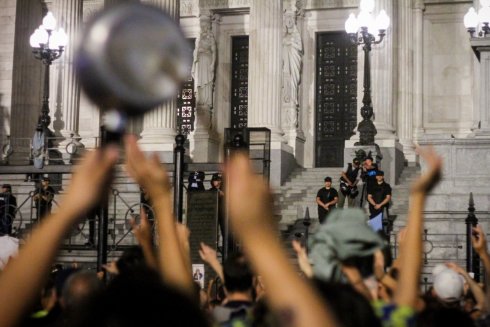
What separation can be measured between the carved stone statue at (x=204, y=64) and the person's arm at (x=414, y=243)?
31517 millimetres

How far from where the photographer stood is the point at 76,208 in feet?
9.59

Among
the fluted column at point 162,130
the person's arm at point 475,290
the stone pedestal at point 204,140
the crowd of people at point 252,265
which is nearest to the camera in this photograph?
the crowd of people at point 252,265

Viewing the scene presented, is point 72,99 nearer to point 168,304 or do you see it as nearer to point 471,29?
point 471,29

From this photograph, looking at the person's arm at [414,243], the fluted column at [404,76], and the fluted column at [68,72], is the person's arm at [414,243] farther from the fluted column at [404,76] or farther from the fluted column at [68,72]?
the fluted column at [68,72]

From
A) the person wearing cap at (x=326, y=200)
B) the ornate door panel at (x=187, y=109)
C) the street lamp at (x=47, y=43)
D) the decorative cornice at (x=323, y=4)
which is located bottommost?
the person wearing cap at (x=326, y=200)

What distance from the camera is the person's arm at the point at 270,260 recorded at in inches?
Result: 102

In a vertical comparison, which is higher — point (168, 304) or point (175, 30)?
point (175, 30)

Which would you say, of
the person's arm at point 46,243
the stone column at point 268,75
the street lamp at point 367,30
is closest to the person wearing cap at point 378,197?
the street lamp at point 367,30

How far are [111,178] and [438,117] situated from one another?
31285 mm

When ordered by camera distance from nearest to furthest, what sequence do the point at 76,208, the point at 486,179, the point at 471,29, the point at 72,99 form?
1. the point at 76,208
2. the point at 486,179
3. the point at 471,29
4. the point at 72,99

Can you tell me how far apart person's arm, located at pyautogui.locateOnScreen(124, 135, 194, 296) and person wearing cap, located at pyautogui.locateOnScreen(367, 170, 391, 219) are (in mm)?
17054

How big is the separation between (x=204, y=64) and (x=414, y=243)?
3205cm

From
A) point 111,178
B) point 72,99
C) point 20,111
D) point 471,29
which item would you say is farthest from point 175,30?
point 20,111

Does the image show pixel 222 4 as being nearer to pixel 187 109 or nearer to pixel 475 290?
pixel 187 109
